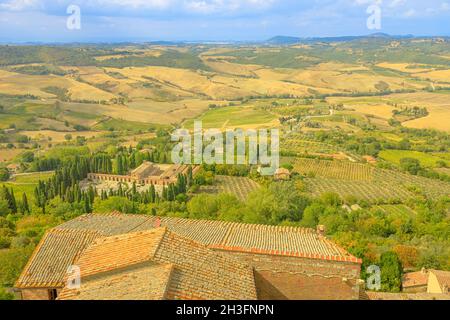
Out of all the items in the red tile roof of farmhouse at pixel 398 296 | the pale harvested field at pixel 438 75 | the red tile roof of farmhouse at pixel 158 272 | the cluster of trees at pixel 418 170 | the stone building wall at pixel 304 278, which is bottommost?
the cluster of trees at pixel 418 170

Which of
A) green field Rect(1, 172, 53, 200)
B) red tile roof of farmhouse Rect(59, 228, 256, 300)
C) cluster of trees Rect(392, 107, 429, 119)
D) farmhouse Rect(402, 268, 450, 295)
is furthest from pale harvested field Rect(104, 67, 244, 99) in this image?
red tile roof of farmhouse Rect(59, 228, 256, 300)

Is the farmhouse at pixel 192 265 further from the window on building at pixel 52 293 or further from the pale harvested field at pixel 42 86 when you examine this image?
the pale harvested field at pixel 42 86

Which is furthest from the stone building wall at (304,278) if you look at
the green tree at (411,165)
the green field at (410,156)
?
the green field at (410,156)

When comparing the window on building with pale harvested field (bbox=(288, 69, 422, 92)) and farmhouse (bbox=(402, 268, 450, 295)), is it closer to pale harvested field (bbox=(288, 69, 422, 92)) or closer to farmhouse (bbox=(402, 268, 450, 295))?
farmhouse (bbox=(402, 268, 450, 295))

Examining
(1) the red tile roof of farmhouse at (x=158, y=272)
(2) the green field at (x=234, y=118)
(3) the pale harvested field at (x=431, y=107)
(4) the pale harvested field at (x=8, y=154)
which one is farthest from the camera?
(3) the pale harvested field at (x=431, y=107)

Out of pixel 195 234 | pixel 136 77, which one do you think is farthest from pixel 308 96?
pixel 195 234

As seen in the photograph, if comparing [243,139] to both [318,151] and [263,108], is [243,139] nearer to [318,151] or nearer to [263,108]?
[318,151]
